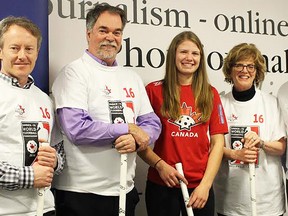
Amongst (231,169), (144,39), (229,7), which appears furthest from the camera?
(229,7)

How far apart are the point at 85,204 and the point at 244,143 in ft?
3.10

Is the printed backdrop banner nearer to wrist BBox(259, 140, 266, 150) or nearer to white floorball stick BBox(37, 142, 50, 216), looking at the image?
white floorball stick BBox(37, 142, 50, 216)

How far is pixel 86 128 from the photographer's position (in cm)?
179

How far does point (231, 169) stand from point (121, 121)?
2.59 feet

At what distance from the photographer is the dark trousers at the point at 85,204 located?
187cm

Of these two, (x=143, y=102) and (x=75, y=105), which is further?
(x=143, y=102)

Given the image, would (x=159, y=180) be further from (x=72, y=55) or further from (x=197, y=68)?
(x=72, y=55)

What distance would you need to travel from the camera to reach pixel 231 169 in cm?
234

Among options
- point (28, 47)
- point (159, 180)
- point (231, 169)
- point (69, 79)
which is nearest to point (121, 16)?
point (69, 79)

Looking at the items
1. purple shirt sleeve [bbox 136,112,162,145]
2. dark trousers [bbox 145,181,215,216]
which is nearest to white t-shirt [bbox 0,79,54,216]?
purple shirt sleeve [bbox 136,112,162,145]

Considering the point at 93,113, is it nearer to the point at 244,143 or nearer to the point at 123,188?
the point at 123,188

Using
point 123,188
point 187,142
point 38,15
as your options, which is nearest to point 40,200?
point 123,188

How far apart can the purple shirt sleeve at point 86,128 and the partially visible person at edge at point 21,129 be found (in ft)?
0.32

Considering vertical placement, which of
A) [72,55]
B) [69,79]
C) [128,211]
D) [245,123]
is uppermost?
[72,55]
